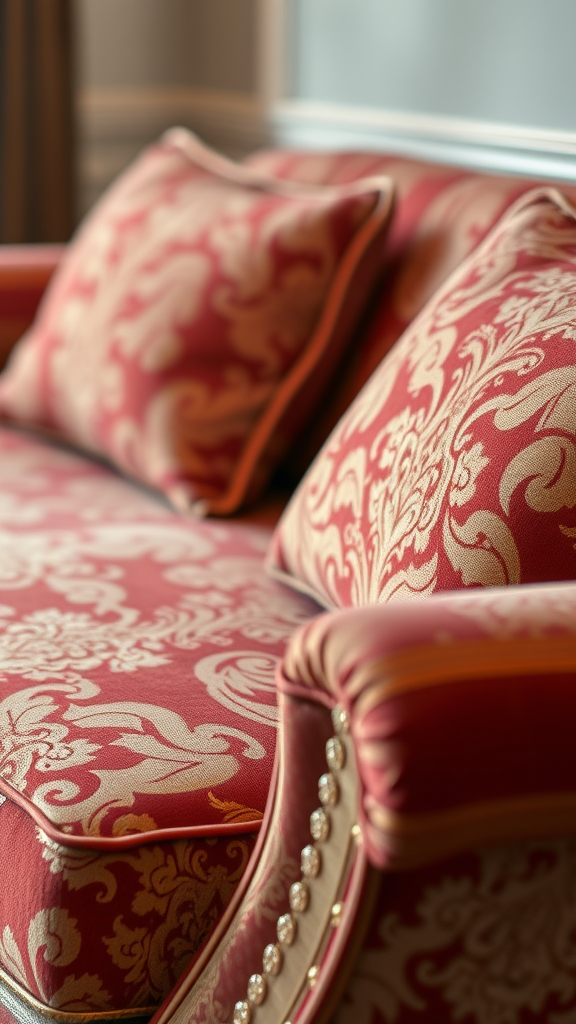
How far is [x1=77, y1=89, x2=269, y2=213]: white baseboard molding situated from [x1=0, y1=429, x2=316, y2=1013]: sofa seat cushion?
58.6 inches

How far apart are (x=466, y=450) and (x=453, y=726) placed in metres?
0.31

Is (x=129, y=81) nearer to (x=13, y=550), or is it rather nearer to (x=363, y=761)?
(x=13, y=550)

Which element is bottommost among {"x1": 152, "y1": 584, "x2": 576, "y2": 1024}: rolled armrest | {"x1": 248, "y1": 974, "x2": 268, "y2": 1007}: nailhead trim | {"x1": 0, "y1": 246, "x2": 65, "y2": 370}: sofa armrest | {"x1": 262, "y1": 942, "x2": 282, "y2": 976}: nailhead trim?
{"x1": 0, "y1": 246, "x2": 65, "y2": 370}: sofa armrest

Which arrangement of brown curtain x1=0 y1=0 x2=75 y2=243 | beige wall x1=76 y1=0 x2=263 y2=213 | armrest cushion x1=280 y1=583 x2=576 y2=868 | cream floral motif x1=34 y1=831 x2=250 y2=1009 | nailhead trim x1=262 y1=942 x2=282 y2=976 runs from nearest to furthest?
armrest cushion x1=280 y1=583 x2=576 y2=868 < nailhead trim x1=262 y1=942 x2=282 y2=976 < cream floral motif x1=34 y1=831 x2=250 y2=1009 < brown curtain x1=0 y1=0 x2=75 y2=243 < beige wall x1=76 y1=0 x2=263 y2=213

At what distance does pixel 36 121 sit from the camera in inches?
89.2

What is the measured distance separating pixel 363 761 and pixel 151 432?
0.83m

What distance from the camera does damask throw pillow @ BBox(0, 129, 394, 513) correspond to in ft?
4.27

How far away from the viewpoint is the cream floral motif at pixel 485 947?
0.56m

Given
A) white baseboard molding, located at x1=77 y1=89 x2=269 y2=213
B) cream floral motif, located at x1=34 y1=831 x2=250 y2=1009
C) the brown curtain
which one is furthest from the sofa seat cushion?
white baseboard molding, located at x1=77 y1=89 x2=269 y2=213

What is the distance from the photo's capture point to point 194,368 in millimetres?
1313

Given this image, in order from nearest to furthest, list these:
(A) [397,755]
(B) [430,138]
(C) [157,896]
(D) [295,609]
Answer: (A) [397,755], (C) [157,896], (D) [295,609], (B) [430,138]

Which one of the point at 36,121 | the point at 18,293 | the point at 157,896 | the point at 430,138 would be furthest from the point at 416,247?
the point at 36,121

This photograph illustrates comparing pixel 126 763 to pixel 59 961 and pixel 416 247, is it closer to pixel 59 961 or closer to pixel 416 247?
pixel 59 961

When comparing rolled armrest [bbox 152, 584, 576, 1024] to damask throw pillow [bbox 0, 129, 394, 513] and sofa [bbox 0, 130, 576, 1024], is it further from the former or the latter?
damask throw pillow [bbox 0, 129, 394, 513]
